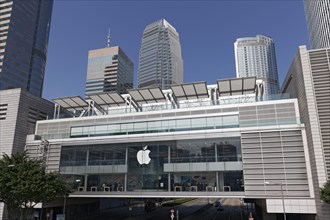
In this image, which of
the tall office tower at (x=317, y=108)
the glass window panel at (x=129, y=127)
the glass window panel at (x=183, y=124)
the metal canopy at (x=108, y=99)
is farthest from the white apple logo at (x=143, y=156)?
the tall office tower at (x=317, y=108)

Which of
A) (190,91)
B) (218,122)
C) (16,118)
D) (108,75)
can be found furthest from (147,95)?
(108,75)

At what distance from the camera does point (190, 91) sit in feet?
170

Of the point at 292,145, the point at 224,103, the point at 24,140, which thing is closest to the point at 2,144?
the point at 24,140

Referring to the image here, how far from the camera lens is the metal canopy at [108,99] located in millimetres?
54744

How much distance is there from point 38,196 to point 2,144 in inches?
685

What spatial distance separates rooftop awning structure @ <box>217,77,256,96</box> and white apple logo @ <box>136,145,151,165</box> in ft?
57.6

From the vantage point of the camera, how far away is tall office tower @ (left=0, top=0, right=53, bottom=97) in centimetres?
13275

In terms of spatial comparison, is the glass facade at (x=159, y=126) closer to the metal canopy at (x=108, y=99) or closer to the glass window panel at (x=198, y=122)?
the glass window panel at (x=198, y=122)

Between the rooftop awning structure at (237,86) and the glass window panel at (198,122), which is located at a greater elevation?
the rooftop awning structure at (237,86)

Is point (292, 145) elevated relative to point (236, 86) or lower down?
lower down

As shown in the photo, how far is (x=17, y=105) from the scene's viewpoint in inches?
1938

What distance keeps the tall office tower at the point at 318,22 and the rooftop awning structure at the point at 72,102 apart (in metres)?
91.0

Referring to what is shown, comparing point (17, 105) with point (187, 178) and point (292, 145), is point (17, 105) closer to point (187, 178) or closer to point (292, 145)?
point (187, 178)

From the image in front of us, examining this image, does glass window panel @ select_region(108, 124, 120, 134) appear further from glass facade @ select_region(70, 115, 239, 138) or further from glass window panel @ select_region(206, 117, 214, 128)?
glass window panel @ select_region(206, 117, 214, 128)
